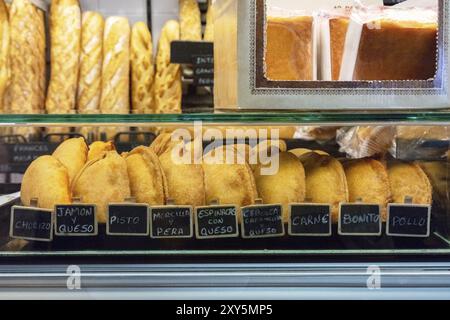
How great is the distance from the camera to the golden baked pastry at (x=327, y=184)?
3.23 ft

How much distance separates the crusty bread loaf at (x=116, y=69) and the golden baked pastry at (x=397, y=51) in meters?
1.27

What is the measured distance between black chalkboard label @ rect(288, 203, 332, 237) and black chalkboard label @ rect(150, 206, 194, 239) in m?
0.19

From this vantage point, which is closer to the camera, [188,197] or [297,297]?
[297,297]

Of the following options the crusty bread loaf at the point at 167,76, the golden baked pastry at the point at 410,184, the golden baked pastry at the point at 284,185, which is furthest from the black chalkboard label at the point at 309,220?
the crusty bread loaf at the point at 167,76

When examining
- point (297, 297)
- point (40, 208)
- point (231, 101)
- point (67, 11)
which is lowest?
point (297, 297)

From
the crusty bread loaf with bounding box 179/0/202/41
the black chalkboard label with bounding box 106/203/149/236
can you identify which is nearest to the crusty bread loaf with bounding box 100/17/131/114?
the crusty bread loaf with bounding box 179/0/202/41

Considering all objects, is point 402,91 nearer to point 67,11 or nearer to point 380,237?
point 380,237

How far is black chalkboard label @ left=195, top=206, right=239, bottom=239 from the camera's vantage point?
95cm

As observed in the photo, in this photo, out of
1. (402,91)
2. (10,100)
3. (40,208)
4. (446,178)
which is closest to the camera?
(402,91)

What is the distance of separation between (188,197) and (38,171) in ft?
0.96

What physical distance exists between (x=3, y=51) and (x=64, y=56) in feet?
0.70

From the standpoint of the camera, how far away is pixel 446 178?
3.51 ft

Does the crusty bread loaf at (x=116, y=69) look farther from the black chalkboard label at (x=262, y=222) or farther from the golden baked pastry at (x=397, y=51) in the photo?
the golden baked pastry at (x=397, y=51)

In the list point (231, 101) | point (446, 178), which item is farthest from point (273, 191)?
point (446, 178)
